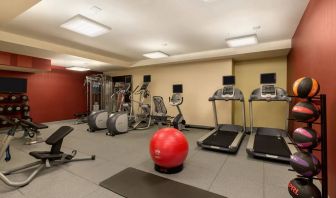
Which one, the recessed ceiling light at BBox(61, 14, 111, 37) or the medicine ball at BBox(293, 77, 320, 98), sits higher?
the recessed ceiling light at BBox(61, 14, 111, 37)

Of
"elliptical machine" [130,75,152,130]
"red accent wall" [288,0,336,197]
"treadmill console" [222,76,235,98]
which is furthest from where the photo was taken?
"elliptical machine" [130,75,152,130]

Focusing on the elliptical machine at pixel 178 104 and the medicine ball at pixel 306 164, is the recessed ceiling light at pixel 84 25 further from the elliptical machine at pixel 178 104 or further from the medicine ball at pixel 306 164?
the medicine ball at pixel 306 164

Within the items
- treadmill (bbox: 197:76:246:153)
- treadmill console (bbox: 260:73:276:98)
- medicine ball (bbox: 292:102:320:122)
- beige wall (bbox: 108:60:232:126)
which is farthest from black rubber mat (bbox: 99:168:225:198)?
beige wall (bbox: 108:60:232:126)

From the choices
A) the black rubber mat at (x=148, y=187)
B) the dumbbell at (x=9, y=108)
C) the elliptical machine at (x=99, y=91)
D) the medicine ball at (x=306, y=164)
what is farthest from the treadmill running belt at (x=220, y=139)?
the dumbbell at (x=9, y=108)

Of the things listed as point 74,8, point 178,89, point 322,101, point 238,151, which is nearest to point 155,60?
point 178,89

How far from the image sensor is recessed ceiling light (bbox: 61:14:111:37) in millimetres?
3296

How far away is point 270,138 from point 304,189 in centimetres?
297

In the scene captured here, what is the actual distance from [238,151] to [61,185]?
11.3ft

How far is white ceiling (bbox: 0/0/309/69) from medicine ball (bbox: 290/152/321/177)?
103 inches

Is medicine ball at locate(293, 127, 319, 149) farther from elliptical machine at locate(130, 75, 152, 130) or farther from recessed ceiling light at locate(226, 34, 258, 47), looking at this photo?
elliptical machine at locate(130, 75, 152, 130)

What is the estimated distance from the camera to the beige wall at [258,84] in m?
5.74

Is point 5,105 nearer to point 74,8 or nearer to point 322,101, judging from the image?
point 74,8

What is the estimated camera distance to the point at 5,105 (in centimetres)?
608

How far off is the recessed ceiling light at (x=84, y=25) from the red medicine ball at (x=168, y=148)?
256 cm
